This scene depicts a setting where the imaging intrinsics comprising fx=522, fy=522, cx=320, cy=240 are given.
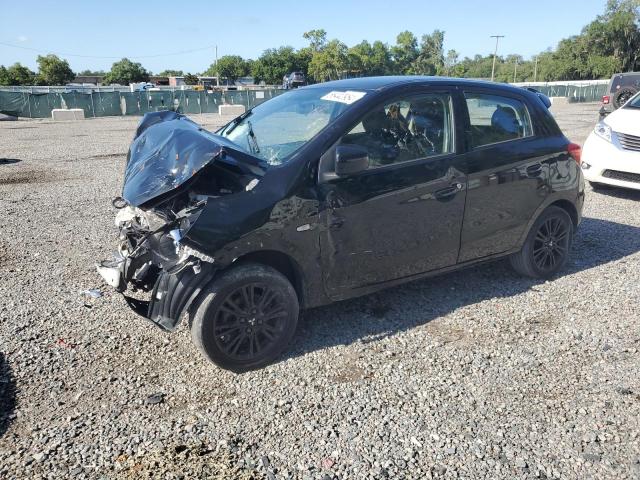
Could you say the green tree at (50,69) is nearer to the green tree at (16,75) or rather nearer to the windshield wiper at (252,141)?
the green tree at (16,75)

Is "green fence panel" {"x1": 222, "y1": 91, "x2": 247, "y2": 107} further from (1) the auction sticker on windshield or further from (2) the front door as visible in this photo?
(2) the front door

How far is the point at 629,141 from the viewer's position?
7754 millimetres

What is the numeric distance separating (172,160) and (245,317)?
1177mm

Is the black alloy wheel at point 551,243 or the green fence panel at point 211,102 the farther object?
the green fence panel at point 211,102

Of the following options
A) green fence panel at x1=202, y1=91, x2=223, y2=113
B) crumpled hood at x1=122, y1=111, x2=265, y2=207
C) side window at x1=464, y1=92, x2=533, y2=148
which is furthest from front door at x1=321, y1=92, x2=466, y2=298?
green fence panel at x1=202, y1=91, x2=223, y2=113

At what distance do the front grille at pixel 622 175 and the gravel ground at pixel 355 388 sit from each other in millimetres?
2975

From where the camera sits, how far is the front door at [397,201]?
3.75 metres

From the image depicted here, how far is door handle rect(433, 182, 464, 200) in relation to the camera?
4145mm

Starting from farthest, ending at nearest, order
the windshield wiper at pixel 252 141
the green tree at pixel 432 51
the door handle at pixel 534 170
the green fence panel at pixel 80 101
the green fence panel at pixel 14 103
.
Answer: the green tree at pixel 432 51 → the green fence panel at pixel 80 101 → the green fence panel at pixel 14 103 → the door handle at pixel 534 170 → the windshield wiper at pixel 252 141

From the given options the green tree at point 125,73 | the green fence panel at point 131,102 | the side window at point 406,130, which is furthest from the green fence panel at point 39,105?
the green tree at point 125,73

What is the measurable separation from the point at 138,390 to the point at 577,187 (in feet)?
14.2

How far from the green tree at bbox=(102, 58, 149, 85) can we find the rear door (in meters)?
113

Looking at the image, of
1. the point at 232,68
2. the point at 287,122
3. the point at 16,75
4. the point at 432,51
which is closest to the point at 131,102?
the point at 287,122

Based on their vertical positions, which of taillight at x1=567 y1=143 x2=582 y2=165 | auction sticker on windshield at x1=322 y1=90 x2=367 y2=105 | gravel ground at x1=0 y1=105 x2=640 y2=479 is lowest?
gravel ground at x1=0 y1=105 x2=640 y2=479
